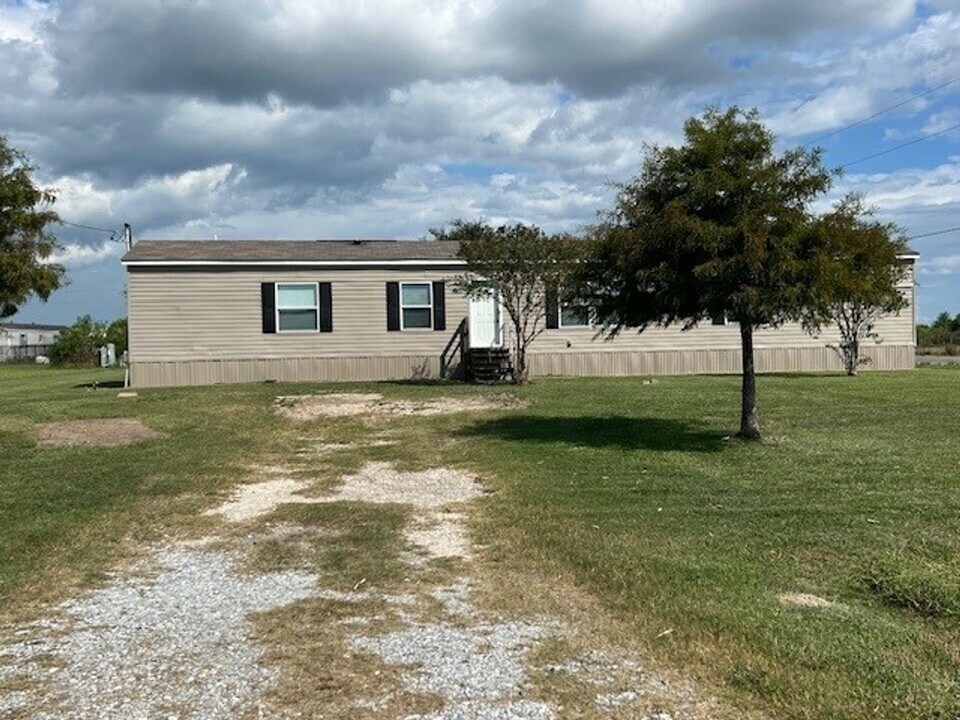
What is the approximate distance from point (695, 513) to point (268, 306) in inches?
604

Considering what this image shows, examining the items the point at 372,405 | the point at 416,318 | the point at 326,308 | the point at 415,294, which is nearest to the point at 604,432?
the point at 372,405

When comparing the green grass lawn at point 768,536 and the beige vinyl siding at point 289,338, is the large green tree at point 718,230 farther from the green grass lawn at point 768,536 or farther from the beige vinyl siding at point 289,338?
the beige vinyl siding at point 289,338

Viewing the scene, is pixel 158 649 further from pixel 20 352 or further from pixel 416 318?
pixel 20 352

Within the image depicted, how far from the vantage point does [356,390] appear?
18047 millimetres

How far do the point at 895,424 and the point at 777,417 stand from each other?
1641 mm

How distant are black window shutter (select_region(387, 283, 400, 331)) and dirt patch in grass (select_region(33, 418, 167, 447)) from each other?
26.7 feet

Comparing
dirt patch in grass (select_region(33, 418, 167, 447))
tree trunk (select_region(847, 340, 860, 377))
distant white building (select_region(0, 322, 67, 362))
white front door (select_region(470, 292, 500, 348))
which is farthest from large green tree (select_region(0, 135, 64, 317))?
distant white building (select_region(0, 322, 67, 362))

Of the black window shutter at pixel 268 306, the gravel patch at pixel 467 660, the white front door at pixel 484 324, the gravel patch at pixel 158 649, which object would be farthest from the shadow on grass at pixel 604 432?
the black window shutter at pixel 268 306

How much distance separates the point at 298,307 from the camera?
830 inches

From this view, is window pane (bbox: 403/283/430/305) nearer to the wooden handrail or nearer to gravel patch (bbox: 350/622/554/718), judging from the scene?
the wooden handrail

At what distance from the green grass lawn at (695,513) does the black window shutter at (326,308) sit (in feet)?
19.1

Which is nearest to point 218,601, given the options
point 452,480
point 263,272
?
point 452,480

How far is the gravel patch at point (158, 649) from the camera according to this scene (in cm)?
360

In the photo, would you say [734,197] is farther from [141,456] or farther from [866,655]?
[141,456]
